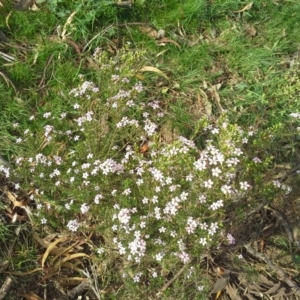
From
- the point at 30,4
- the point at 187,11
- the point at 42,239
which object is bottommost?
the point at 42,239

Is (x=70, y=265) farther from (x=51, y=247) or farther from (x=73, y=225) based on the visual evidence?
(x=73, y=225)

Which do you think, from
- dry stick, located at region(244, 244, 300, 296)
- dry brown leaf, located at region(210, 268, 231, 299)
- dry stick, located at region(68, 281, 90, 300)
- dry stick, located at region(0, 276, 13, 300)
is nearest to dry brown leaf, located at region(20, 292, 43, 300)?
dry stick, located at region(0, 276, 13, 300)

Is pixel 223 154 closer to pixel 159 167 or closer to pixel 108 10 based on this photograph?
pixel 159 167

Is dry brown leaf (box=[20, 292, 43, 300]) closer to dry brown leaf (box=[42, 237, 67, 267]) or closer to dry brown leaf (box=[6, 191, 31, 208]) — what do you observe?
dry brown leaf (box=[42, 237, 67, 267])

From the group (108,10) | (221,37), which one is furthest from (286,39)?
(108,10)

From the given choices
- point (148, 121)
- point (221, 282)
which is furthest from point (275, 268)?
point (148, 121)

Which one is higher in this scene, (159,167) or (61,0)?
(61,0)

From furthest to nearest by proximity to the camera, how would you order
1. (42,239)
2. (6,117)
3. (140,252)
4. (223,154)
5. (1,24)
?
(1,24)
(6,117)
(42,239)
(140,252)
(223,154)

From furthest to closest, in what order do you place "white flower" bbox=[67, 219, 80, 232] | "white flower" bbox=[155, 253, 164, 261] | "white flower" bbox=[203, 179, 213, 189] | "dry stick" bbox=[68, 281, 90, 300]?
"dry stick" bbox=[68, 281, 90, 300] → "white flower" bbox=[67, 219, 80, 232] → "white flower" bbox=[155, 253, 164, 261] → "white flower" bbox=[203, 179, 213, 189]
